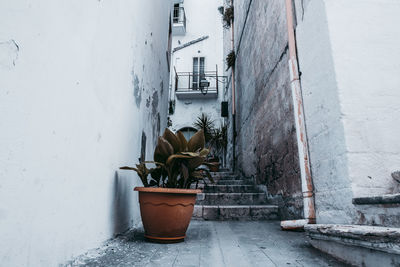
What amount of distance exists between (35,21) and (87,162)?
0.72 metres

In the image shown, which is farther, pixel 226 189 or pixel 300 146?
pixel 226 189

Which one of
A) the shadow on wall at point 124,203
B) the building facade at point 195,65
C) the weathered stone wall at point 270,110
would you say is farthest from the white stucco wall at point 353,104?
the building facade at point 195,65

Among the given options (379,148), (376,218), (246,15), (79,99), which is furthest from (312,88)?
(246,15)

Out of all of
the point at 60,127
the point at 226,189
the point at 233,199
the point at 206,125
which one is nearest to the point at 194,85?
the point at 206,125

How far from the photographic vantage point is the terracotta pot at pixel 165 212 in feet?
5.68

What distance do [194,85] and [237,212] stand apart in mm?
7256

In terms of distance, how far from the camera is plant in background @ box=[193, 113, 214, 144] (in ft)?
27.9

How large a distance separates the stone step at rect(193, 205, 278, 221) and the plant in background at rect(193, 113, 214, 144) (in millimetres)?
5357

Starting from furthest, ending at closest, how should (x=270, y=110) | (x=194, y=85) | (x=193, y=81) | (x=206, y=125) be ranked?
1. (x=193, y=81)
2. (x=194, y=85)
3. (x=206, y=125)
4. (x=270, y=110)

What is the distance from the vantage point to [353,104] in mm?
1610

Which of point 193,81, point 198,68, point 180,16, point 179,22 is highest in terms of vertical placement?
point 180,16

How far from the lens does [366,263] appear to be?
1143mm

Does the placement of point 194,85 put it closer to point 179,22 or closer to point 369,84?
point 179,22

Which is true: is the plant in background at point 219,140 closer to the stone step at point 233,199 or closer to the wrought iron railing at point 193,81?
the wrought iron railing at point 193,81
